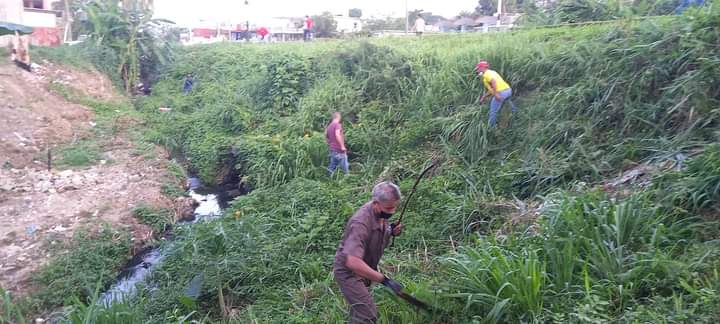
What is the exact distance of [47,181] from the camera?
10.5m

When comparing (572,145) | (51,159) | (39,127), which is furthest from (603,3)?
(39,127)

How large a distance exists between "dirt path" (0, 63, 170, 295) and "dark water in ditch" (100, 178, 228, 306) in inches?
17.1

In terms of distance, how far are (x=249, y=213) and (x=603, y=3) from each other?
8069 millimetres

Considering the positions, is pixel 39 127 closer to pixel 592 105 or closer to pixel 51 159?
pixel 51 159

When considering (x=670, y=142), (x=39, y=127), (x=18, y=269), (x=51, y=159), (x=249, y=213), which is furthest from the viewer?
(x=39, y=127)

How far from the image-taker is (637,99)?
731cm

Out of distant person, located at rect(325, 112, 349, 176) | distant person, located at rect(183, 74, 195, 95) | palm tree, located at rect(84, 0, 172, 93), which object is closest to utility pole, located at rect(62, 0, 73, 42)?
palm tree, located at rect(84, 0, 172, 93)

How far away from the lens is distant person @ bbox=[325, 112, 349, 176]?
9516 mm

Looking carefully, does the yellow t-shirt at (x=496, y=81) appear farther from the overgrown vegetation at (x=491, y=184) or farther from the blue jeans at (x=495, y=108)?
the overgrown vegetation at (x=491, y=184)

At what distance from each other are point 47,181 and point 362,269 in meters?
8.86

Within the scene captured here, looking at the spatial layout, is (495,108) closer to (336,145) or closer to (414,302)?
(336,145)

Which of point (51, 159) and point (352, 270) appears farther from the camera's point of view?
point (51, 159)

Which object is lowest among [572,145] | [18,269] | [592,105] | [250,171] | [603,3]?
[18,269]

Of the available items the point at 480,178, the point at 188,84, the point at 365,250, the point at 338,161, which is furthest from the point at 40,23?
the point at 365,250
